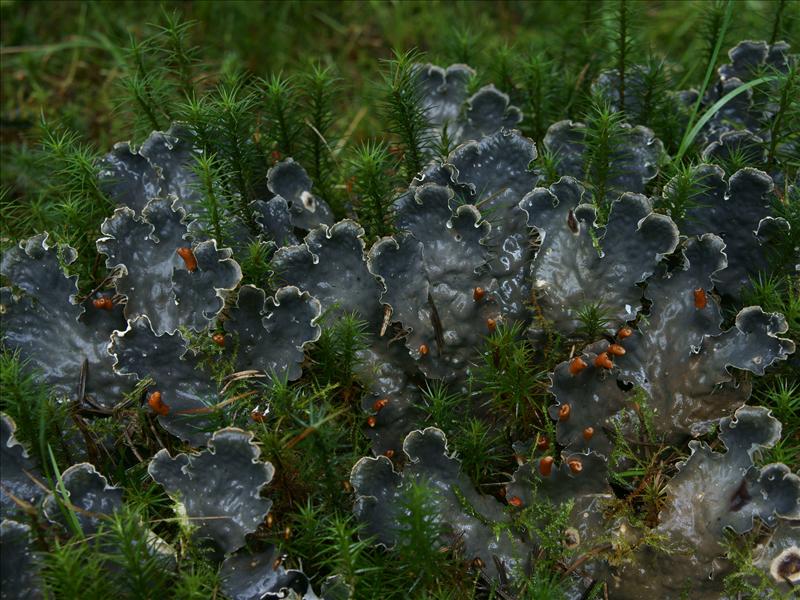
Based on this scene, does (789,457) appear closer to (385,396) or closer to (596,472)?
(596,472)

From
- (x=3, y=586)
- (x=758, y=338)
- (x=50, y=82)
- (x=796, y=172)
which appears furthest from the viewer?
(x=50, y=82)

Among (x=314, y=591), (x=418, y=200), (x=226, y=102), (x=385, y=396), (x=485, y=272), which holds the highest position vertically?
(x=226, y=102)

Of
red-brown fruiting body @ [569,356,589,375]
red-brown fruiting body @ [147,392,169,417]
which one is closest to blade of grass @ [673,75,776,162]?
red-brown fruiting body @ [569,356,589,375]

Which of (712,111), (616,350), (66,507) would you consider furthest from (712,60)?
(66,507)

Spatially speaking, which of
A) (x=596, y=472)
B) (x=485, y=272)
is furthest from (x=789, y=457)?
(x=485, y=272)

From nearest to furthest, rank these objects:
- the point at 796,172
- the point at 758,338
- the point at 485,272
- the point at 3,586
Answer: the point at 3,586 → the point at 758,338 → the point at 485,272 → the point at 796,172

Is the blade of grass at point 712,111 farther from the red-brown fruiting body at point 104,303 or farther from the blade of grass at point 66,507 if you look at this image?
the blade of grass at point 66,507
